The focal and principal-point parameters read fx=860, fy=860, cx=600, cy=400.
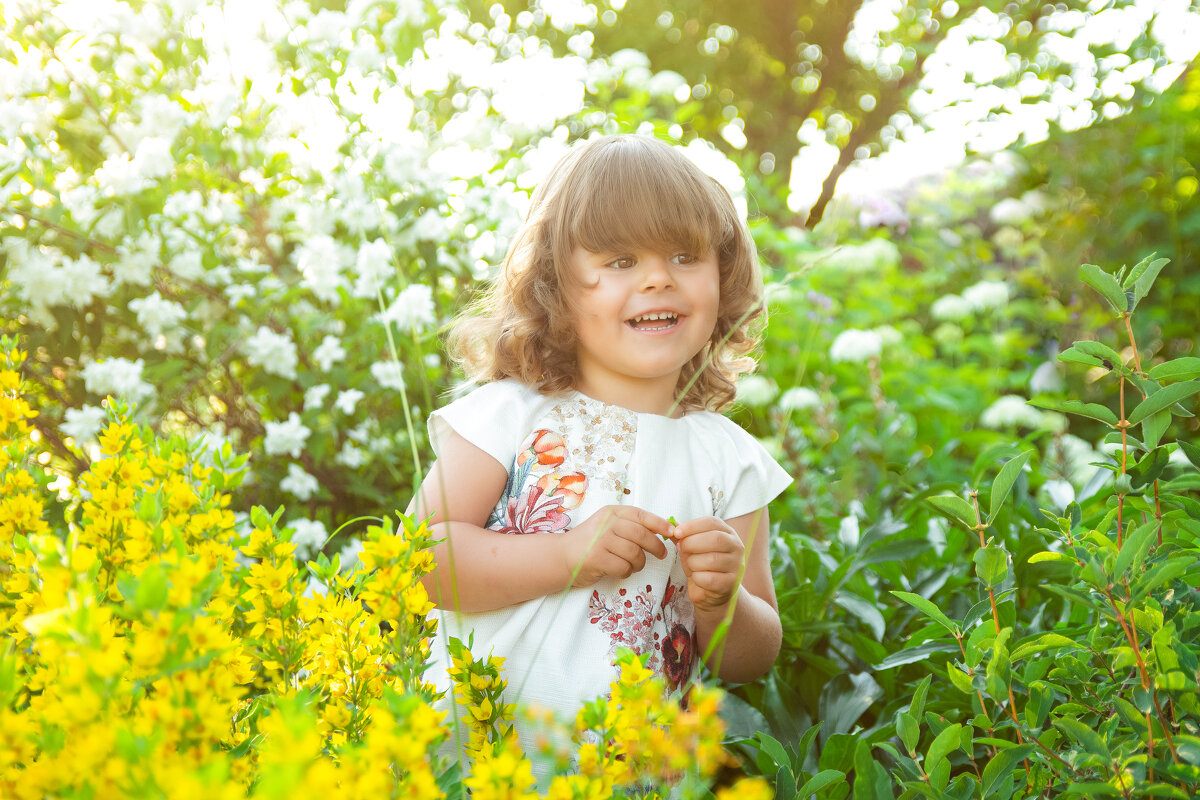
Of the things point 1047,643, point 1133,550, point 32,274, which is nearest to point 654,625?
point 1047,643

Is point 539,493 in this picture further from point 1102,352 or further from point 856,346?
point 856,346

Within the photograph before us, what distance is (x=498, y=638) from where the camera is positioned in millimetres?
1296

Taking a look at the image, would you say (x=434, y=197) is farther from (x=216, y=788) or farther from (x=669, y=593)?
(x=216, y=788)

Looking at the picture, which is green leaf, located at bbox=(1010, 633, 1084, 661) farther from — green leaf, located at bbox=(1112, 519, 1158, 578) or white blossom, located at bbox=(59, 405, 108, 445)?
white blossom, located at bbox=(59, 405, 108, 445)

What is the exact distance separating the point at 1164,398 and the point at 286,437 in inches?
68.8

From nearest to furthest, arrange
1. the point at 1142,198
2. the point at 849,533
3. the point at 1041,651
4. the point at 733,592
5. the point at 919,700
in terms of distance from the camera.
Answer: the point at 919,700
the point at 1041,651
the point at 733,592
the point at 849,533
the point at 1142,198

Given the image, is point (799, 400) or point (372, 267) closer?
point (372, 267)

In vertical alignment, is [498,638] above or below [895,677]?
above

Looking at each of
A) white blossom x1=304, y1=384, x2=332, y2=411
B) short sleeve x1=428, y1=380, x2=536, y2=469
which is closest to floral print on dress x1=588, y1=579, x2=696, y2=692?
short sleeve x1=428, y1=380, x2=536, y2=469

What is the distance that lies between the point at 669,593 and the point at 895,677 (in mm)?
487

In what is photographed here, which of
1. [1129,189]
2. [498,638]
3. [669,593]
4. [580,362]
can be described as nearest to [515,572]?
[498,638]

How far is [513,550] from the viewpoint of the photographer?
1.27 metres

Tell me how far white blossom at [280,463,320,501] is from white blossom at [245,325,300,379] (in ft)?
0.85

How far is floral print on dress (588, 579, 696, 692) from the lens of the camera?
1297 mm
